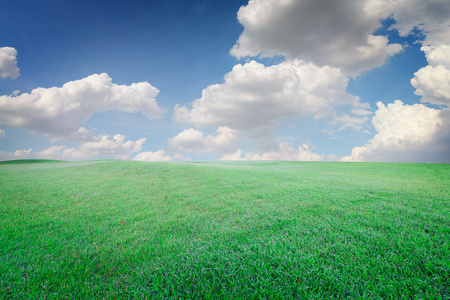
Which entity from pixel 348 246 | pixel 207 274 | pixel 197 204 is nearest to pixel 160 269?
pixel 207 274

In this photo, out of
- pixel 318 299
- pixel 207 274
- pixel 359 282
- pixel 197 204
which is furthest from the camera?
pixel 197 204

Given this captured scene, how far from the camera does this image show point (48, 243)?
15.8ft

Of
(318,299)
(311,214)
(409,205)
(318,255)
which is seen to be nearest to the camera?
(318,299)

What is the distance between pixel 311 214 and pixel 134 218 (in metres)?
5.92

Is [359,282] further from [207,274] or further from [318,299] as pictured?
[207,274]

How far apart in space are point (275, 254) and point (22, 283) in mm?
4549

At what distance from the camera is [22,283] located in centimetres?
338

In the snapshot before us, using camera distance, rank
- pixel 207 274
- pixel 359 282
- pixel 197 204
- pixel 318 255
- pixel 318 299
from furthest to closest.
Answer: pixel 197 204 → pixel 318 255 → pixel 207 274 → pixel 359 282 → pixel 318 299

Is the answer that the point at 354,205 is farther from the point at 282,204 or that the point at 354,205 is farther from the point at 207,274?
the point at 207,274

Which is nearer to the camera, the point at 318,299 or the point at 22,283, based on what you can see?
the point at 318,299

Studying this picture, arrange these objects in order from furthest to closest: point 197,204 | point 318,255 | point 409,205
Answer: point 197,204 → point 409,205 → point 318,255

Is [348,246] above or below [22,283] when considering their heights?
above

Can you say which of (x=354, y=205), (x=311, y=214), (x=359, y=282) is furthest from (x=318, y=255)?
(x=354, y=205)

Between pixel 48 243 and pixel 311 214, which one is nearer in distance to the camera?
pixel 48 243
